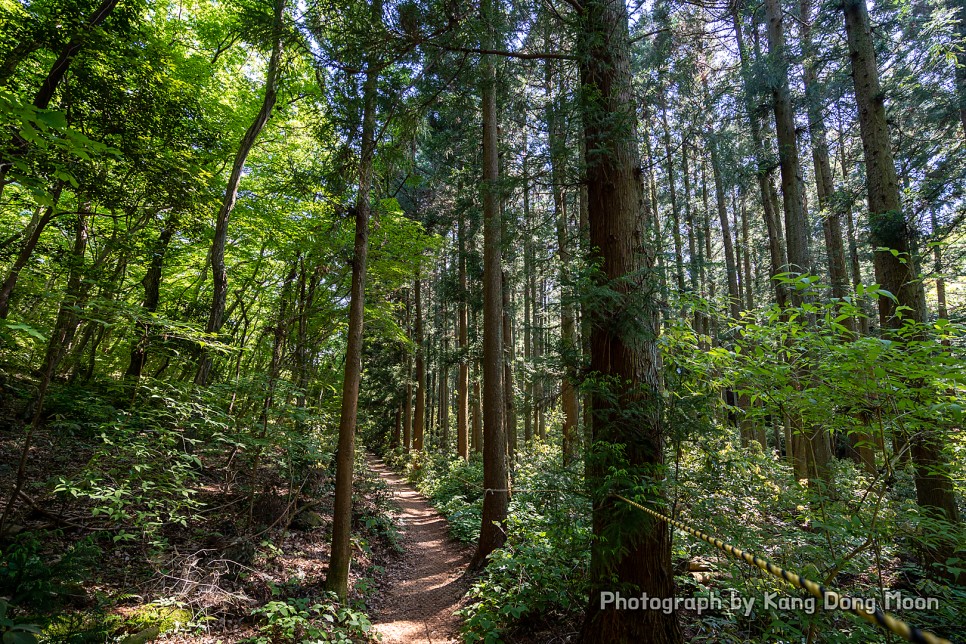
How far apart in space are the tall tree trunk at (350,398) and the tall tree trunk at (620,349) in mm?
2921

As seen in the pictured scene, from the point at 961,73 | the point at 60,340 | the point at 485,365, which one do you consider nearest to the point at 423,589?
the point at 485,365

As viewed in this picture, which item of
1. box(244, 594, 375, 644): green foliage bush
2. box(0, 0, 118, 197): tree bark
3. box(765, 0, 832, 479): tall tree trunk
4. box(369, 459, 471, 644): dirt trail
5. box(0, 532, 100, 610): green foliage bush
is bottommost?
box(369, 459, 471, 644): dirt trail

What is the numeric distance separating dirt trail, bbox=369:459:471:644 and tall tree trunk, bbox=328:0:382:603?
821 mm

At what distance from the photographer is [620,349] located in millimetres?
3740

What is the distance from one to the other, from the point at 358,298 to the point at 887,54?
12.7 metres

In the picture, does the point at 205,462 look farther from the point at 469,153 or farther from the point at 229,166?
the point at 469,153

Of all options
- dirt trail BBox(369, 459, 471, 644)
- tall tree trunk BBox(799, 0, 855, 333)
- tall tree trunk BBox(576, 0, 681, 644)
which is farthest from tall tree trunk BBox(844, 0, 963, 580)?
dirt trail BBox(369, 459, 471, 644)

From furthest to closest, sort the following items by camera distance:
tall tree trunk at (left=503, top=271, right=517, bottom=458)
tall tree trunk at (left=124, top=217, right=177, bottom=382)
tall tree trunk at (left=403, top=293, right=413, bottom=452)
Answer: tall tree trunk at (left=403, top=293, right=413, bottom=452)
tall tree trunk at (left=503, top=271, right=517, bottom=458)
tall tree trunk at (left=124, top=217, right=177, bottom=382)

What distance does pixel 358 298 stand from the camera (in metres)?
6.02

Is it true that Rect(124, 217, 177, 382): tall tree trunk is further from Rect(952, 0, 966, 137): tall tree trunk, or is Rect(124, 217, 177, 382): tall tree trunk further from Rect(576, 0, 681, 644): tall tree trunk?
Rect(952, 0, 966, 137): tall tree trunk

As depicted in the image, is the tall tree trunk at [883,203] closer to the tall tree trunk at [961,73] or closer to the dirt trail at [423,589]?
→ the tall tree trunk at [961,73]

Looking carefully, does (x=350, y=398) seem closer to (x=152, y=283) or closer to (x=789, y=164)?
(x=152, y=283)

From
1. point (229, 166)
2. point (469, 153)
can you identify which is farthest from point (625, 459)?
point (229, 166)

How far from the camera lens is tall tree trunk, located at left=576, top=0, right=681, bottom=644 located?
3.32 m
